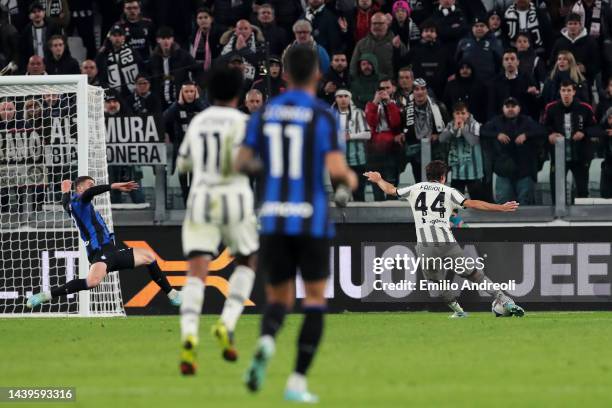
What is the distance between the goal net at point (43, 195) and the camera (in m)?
18.4

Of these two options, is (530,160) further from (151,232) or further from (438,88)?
(151,232)

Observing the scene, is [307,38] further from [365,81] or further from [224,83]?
[224,83]

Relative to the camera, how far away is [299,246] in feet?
28.3

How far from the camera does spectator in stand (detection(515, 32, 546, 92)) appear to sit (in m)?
19.8

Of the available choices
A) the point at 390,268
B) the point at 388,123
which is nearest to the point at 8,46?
the point at 388,123

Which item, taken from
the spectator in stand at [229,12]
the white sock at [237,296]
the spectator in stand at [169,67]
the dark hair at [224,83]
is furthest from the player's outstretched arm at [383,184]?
the dark hair at [224,83]

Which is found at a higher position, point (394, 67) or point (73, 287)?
point (394, 67)

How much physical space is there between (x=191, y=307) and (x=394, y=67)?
1062cm

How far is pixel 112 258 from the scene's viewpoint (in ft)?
54.9

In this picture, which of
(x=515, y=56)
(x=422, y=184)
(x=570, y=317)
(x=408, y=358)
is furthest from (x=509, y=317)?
(x=408, y=358)

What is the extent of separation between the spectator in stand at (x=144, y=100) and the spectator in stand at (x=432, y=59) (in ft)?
12.3

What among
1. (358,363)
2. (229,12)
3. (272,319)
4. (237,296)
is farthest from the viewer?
(229,12)

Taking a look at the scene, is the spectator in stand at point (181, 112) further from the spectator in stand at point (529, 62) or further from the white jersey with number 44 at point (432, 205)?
the spectator in stand at point (529, 62)

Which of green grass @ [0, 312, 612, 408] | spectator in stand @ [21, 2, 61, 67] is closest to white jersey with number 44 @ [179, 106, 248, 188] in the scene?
green grass @ [0, 312, 612, 408]
